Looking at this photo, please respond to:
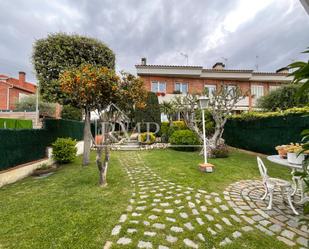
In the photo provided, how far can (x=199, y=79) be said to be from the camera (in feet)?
68.9

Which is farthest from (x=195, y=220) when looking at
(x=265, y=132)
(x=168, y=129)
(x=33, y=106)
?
(x=33, y=106)

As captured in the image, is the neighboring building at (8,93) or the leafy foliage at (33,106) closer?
the leafy foliage at (33,106)

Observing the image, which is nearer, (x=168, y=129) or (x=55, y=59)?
(x=55, y=59)

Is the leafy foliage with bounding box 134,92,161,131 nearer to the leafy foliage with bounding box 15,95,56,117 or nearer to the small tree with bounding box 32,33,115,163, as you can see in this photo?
the small tree with bounding box 32,33,115,163

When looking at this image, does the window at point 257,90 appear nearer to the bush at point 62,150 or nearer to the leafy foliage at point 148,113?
the leafy foliage at point 148,113

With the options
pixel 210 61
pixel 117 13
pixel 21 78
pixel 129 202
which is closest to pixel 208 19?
pixel 117 13

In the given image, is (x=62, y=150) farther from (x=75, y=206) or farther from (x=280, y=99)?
(x=280, y=99)

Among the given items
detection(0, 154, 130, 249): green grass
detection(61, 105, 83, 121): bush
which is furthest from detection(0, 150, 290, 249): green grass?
detection(61, 105, 83, 121): bush

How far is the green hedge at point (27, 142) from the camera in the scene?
6196mm

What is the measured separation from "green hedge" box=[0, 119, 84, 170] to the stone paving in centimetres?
488

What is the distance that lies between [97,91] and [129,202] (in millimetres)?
3892

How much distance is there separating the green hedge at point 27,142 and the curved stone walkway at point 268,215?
7.22 meters

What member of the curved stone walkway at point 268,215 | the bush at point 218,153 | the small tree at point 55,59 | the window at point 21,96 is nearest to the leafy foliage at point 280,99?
the bush at point 218,153

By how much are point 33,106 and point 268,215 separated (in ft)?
84.4
